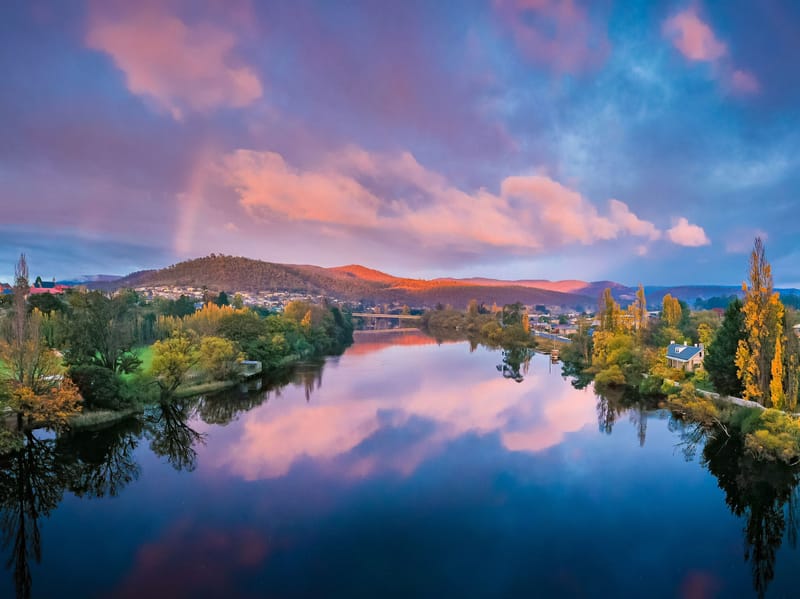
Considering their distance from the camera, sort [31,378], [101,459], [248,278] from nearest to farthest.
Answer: [101,459]
[31,378]
[248,278]

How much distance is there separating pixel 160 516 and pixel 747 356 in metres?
22.8

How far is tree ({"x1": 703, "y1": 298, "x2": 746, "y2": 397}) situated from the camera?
73.9ft

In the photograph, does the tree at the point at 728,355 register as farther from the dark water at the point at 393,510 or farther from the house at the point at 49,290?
the house at the point at 49,290

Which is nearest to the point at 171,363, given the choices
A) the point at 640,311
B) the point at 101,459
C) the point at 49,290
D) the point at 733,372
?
the point at 101,459

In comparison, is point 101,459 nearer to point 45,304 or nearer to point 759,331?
point 759,331

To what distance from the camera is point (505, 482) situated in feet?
51.7

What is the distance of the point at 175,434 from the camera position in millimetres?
20938

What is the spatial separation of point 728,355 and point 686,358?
→ 700cm

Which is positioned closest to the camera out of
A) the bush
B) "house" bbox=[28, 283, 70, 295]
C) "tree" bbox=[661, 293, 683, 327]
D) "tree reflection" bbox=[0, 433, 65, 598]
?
"tree reflection" bbox=[0, 433, 65, 598]

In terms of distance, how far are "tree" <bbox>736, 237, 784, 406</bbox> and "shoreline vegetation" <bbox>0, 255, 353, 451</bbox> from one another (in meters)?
27.0

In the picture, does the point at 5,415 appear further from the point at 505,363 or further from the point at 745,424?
the point at 505,363

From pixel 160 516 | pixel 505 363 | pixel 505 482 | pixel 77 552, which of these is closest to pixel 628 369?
pixel 505 363

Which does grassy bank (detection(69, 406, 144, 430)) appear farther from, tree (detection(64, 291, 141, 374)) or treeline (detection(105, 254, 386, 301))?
treeline (detection(105, 254, 386, 301))

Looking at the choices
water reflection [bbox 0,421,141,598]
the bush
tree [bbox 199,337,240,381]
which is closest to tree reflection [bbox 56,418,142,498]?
water reflection [bbox 0,421,141,598]
